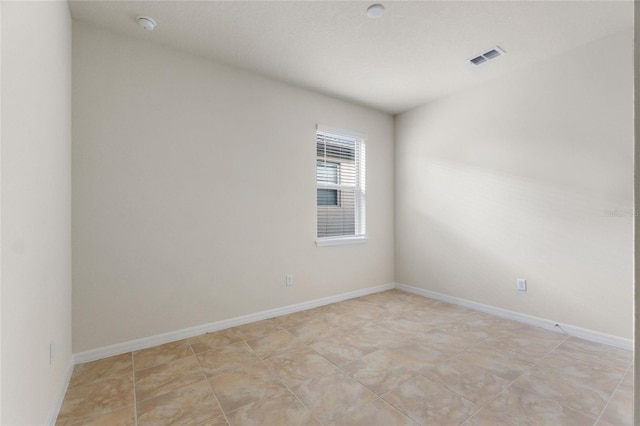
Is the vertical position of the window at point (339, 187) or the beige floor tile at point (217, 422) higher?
the window at point (339, 187)

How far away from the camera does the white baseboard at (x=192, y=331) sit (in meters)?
2.29

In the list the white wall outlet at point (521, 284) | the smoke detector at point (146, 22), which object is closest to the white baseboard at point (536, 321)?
the white wall outlet at point (521, 284)

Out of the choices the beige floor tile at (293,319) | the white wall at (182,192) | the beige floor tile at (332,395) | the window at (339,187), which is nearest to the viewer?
the beige floor tile at (332,395)

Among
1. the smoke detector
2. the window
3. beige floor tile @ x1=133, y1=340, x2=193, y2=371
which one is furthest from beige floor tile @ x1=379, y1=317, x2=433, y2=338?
the smoke detector

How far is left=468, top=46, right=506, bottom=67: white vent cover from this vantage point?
271cm

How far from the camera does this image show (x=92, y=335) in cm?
229

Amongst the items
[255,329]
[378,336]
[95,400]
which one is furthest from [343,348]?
[95,400]

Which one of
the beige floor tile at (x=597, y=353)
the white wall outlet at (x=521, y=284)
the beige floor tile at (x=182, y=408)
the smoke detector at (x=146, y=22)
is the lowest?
the beige floor tile at (x=597, y=353)

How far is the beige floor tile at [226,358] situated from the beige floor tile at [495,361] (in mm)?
1631

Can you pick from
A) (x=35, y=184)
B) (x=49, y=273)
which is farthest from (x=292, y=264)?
(x=35, y=184)

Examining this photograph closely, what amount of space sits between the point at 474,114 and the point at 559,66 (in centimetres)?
84

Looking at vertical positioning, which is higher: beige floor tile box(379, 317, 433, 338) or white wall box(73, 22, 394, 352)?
white wall box(73, 22, 394, 352)

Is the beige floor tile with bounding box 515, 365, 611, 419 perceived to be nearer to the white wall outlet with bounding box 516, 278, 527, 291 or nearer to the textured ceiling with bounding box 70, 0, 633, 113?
the white wall outlet with bounding box 516, 278, 527, 291

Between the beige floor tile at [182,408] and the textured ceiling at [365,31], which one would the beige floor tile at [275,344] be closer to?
the beige floor tile at [182,408]
